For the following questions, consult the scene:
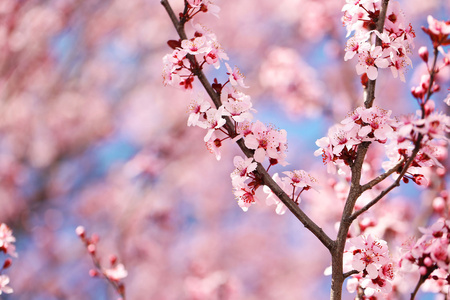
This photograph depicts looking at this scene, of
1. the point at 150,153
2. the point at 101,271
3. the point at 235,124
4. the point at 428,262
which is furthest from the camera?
the point at 150,153

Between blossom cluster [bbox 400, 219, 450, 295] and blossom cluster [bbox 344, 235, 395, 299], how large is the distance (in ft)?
0.28

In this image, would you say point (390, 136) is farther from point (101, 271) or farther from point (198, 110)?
point (101, 271)

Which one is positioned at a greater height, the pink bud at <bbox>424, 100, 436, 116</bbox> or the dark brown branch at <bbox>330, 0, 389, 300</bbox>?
the pink bud at <bbox>424, 100, 436, 116</bbox>

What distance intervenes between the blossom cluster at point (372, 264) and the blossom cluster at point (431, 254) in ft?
0.28

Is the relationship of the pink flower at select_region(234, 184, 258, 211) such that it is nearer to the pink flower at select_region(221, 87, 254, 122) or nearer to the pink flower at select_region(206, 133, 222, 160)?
the pink flower at select_region(206, 133, 222, 160)

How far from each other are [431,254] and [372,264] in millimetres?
232

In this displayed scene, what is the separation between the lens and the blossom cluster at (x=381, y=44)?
182 cm

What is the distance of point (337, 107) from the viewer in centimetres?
627

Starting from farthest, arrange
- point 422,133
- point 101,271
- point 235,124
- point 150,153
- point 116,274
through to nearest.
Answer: point 150,153, point 116,274, point 101,271, point 235,124, point 422,133

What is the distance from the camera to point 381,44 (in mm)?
1852

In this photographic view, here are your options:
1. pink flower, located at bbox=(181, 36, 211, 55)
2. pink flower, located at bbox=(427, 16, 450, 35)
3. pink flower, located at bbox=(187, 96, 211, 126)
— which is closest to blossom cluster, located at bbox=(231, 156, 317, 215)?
pink flower, located at bbox=(187, 96, 211, 126)

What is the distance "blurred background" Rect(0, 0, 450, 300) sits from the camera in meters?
5.27

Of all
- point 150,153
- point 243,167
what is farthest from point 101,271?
point 150,153

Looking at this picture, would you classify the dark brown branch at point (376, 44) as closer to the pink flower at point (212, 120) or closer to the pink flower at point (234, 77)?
the pink flower at point (234, 77)
